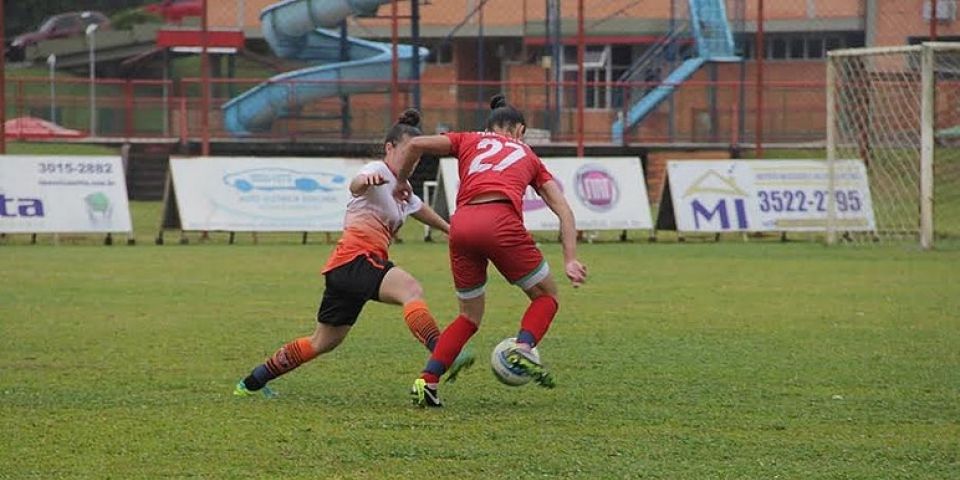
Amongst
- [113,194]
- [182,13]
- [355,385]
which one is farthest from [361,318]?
[182,13]

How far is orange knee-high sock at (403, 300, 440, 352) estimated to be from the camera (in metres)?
9.27

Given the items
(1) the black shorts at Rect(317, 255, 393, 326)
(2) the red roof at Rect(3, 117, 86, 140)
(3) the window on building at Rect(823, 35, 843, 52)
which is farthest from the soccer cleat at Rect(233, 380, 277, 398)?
(3) the window on building at Rect(823, 35, 843, 52)

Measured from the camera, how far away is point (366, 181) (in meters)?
9.02

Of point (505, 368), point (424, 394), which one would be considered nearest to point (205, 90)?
point (424, 394)

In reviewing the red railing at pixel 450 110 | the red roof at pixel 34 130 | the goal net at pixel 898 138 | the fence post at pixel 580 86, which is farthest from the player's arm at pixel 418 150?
the red roof at pixel 34 130

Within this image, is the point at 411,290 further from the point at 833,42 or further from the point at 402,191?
the point at 833,42

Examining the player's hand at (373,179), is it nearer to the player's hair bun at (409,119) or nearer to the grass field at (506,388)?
the player's hair bun at (409,119)

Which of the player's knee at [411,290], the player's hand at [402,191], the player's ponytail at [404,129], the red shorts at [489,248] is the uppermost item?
the player's ponytail at [404,129]

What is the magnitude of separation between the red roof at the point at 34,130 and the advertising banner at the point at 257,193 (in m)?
7.02

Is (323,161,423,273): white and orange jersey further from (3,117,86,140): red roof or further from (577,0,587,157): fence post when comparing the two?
(3,117,86,140): red roof

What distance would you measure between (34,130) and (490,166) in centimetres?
2377

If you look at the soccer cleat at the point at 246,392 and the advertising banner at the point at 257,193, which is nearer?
the soccer cleat at the point at 246,392

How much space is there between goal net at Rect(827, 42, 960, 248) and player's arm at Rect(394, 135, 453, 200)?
49.6 ft

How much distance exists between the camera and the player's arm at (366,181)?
8984 millimetres
